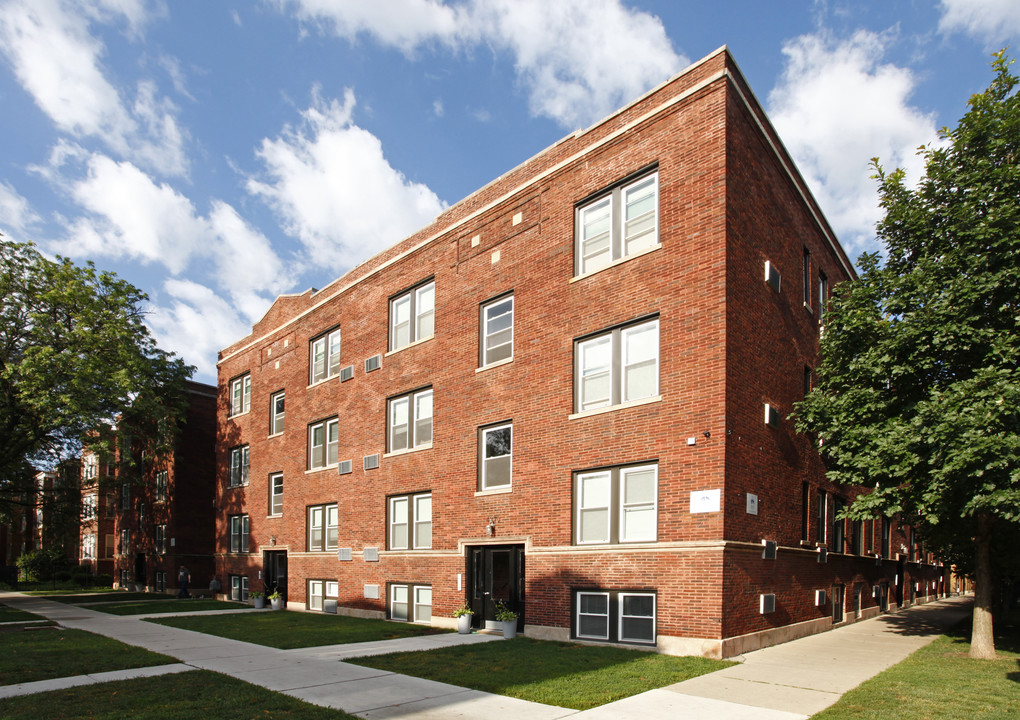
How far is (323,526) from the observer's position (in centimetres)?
2467

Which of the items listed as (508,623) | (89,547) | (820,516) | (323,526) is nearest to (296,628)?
(508,623)

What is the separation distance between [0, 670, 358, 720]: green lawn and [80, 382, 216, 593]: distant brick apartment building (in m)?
23.9

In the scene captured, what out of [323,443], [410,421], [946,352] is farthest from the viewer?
[323,443]

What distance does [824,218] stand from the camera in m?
21.0

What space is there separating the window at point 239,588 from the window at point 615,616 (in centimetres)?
1921

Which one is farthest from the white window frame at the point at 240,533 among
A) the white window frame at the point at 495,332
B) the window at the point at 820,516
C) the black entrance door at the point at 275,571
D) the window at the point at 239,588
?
the window at the point at 820,516

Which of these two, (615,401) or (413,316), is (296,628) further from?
(615,401)

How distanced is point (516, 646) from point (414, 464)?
7.43m

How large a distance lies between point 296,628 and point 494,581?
5.17 metres

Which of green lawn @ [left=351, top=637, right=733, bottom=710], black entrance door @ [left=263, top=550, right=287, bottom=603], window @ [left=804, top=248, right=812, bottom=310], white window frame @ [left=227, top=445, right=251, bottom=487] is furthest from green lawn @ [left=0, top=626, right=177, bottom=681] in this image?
window @ [left=804, top=248, right=812, bottom=310]

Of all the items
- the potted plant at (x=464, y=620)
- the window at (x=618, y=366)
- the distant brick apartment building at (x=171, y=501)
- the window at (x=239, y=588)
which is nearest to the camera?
the window at (x=618, y=366)

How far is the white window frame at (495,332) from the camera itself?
1816cm

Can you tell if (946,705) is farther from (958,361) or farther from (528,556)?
(528,556)

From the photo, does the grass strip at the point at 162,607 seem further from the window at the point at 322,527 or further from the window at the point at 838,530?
the window at the point at 838,530
